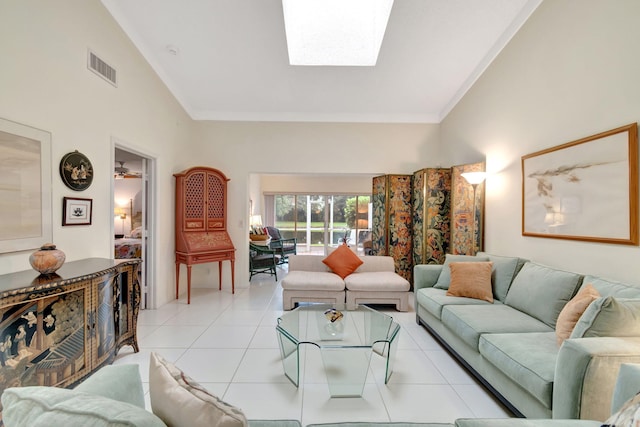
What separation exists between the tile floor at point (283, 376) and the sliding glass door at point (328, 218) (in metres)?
4.91

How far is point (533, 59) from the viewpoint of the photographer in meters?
2.94

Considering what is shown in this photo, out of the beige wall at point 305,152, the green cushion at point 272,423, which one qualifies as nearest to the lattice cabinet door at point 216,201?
the beige wall at point 305,152

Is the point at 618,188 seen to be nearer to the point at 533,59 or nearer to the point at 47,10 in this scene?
the point at 533,59

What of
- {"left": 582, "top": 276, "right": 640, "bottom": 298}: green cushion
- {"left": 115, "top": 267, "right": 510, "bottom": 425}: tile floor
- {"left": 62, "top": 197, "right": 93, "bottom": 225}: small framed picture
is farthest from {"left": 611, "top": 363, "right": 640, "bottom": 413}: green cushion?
{"left": 62, "top": 197, "right": 93, "bottom": 225}: small framed picture

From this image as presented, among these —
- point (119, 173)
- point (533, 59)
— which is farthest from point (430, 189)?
point (119, 173)

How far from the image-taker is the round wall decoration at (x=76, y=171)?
247 cm

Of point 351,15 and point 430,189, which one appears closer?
point 351,15

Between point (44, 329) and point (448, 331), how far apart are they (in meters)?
3.11

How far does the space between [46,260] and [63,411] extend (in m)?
1.89

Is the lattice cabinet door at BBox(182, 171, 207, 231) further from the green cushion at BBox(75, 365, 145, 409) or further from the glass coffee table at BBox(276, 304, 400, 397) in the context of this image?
the green cushion at BBox(75, 365, 145, 409)

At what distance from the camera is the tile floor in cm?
193

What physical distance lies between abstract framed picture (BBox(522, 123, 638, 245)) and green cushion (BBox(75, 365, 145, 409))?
3.11m

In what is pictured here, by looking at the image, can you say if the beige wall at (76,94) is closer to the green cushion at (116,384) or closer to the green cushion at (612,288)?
the green cushion at (116,384)

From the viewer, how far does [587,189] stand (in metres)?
2.38
